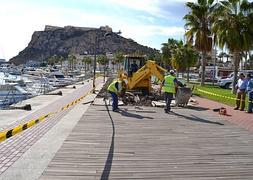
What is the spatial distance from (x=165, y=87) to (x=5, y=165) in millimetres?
11051

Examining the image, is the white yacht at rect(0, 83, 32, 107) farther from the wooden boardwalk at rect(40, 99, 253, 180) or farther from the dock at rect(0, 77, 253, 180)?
the dock at rect(0, 77, 253, 180)

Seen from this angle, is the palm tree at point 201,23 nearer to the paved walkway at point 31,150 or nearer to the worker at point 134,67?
the worker at point 134,67

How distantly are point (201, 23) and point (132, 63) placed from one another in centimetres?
2340

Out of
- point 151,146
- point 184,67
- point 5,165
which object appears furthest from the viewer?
point 184,67

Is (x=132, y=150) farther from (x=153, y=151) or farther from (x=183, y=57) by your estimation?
(x=183, y=57)

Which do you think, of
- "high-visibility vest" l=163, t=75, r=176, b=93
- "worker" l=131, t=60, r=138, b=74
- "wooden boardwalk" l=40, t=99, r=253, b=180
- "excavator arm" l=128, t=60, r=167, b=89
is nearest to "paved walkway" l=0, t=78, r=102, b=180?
"wooden boardwalk" l=40, t=99, r=253, b=180

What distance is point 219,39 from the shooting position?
37.1 metres

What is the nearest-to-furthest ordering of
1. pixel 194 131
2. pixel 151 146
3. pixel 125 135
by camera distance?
pixel 151 146, pixel 125 135, pixel 194 131

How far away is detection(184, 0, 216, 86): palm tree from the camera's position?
50.7 m

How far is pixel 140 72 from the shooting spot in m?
28.0

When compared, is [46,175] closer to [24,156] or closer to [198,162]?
[24,156]

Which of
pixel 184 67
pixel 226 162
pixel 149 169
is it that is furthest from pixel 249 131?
pixel 184 67

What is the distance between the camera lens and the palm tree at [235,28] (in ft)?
119

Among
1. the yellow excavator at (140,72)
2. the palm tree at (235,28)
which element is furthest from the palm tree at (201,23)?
the yellow excavator at (140,72)
